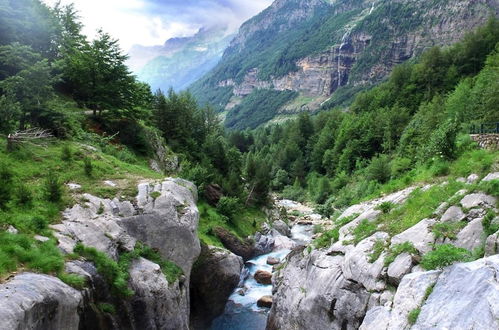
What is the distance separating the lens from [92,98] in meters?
38.8

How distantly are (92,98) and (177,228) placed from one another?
73.3ft

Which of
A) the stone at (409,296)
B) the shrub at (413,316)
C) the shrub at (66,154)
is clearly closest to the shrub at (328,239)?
the stone at (409,296)

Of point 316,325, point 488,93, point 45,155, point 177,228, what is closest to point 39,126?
point 45,155

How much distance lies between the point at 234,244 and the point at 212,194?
8.13 meters

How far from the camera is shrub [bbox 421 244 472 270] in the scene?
14.0m

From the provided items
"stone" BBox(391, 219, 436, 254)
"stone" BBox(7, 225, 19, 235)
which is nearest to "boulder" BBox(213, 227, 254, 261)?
"stone" BBox(391, 219, 436, 254)

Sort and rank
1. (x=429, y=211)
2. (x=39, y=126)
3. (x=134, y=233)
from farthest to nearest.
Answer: (x=39, y=126) → (x=134, y=233) → (x=429, y=211)

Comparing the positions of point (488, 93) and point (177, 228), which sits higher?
point (488, 93)

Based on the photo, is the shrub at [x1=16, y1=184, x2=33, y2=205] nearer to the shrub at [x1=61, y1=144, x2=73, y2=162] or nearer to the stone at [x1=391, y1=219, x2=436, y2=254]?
the shrub at [x1=61, y1=144, x2=73, y2=162]

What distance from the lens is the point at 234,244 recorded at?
39375 mm

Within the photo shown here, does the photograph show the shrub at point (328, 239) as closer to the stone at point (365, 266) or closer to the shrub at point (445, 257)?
the stone at point (365, 266)

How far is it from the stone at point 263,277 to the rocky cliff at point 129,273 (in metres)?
13.6

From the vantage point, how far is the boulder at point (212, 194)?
44719 millimetres

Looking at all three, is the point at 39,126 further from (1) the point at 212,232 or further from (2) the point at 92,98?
(1) the point at 212,232
